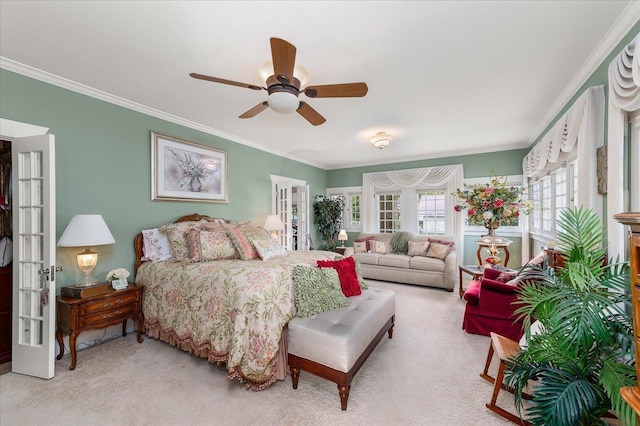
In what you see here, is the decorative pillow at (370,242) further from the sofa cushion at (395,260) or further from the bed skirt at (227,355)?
the bed skirt at (227,355)

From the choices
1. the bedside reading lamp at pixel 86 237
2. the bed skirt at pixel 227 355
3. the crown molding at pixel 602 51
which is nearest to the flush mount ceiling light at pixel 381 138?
the crown molding at pixel 602 51

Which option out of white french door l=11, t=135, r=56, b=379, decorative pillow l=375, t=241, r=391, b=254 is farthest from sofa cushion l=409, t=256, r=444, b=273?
white french door l=11, t=135, r=56, b=379

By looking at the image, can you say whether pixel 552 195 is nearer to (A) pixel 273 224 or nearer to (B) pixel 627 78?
(B) pixel 627 78

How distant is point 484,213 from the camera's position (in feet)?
12.0

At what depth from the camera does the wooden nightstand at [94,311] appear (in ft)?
7.63

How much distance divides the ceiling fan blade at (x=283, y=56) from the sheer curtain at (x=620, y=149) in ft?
6.99

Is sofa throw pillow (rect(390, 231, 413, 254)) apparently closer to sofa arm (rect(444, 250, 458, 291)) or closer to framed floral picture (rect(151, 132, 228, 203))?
sofa arm (rect(444, 250, 458, 291))

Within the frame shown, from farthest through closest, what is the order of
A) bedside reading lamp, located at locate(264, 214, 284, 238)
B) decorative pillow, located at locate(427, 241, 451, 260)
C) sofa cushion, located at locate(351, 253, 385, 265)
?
sofa cushion, located at locate(351, 253, 385, 265), decorative pillow, located at locate(427, 241, 451, 260), bedside reading lamp, located at locate(264, 214, 284, 238)

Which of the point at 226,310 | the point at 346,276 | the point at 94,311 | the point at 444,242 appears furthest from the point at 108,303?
the point at 444,242

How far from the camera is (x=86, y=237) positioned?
7.93ft

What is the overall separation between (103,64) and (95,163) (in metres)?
1.06

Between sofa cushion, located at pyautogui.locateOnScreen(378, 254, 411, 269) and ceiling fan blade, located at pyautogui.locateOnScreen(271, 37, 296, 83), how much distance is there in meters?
4.07

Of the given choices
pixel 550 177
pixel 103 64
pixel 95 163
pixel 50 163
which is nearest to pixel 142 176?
pixel 95 163

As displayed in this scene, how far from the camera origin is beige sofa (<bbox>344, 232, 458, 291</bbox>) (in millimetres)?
4625
